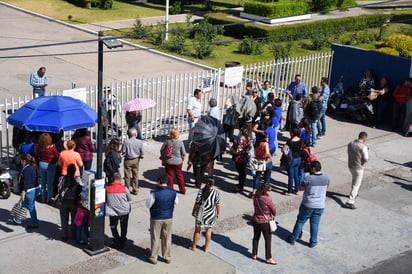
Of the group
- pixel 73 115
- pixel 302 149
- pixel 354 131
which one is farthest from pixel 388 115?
pixel 73 115

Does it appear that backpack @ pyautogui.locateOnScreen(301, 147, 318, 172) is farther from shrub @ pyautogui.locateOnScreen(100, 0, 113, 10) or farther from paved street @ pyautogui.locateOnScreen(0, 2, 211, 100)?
shrub @ pyautogui.locateOnScreen(100, 0, 113, 10)

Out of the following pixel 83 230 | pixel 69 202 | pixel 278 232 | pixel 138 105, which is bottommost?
pixel 278 232

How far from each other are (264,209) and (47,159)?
4375 mm

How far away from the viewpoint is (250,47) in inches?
1091

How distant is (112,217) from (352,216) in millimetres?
5047

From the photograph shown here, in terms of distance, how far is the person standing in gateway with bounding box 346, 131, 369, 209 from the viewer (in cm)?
1395

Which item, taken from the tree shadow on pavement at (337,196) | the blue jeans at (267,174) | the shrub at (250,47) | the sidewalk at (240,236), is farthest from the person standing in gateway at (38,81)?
the shrub at (250,47)

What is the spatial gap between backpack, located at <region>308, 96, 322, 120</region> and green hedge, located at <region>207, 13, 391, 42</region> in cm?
1089

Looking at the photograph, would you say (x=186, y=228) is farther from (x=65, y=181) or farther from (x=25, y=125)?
(x=25, y=125)

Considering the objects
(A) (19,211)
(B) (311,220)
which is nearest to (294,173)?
(B) (311,220)

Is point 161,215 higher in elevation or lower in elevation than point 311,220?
higher

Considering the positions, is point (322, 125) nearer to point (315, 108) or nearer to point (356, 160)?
point (315, 108)

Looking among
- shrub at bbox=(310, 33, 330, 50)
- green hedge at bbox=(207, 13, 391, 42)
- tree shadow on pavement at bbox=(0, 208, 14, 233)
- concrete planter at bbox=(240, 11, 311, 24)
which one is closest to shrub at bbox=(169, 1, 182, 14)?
green hedge at bbox=(207, 13, 391, 42)

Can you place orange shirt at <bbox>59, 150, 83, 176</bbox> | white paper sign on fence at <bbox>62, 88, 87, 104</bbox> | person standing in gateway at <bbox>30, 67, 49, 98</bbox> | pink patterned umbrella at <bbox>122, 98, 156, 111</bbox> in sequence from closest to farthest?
orange shirt at <bbox>59, 150, 83, 176</bbox>
white paper sign on fence at <bbox>62, 88, 87, 104</bbox>
pink patterned umbrella at <bbox>122, 98, 156, 111</bbox>
person standing in gateway at <bbox>30, 67, 49, 98</bbox>
